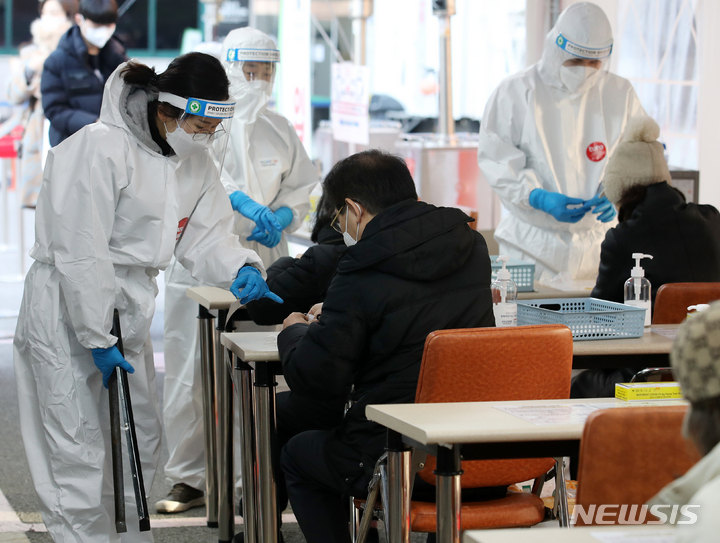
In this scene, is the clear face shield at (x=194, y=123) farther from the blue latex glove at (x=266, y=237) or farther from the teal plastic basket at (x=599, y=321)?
the teal plastic basket at (x=599, y=321)

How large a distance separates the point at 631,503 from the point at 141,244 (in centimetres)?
134

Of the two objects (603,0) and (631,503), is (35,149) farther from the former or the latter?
(631,503)

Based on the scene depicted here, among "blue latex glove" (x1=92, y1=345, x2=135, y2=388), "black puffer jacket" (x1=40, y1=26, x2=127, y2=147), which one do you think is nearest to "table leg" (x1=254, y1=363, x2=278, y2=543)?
"blue latex glove" (x1=92, y1=345, x2=135, y2=388)

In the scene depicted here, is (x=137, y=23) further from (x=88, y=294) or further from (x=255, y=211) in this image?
(x=88, y=294)

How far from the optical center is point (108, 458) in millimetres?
2285

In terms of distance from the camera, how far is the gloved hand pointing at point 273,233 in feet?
10.4

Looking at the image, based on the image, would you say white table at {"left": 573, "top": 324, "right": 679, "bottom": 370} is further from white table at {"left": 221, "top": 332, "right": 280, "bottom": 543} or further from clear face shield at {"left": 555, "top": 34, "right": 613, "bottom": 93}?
clear face shield at {"left": 555, "top": 34, "right": 613, "bottom": 93}

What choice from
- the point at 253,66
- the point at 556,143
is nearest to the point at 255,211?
the point at 253,66

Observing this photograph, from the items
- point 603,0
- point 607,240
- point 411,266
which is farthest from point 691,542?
point 603,0

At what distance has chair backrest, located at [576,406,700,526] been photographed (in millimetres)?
1332

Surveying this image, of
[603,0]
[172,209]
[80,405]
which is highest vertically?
[603,0]

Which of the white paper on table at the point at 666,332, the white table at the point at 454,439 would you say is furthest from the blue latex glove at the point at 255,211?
the white table at the point at 454,439

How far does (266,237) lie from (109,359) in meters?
1.13

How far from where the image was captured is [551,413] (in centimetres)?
159
